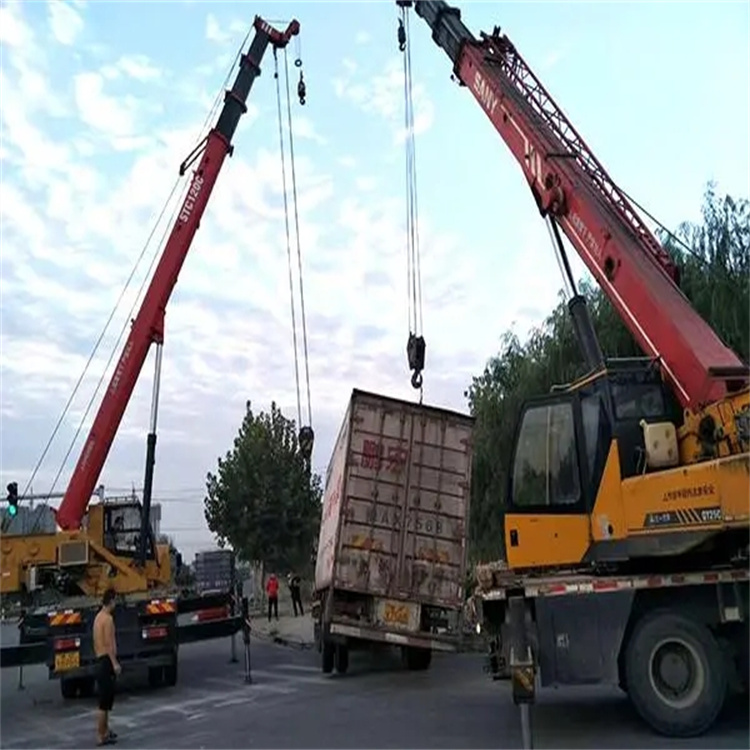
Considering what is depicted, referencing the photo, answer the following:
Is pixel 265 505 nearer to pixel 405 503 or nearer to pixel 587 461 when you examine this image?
pixel 405 503

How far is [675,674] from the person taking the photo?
8648 millimetres

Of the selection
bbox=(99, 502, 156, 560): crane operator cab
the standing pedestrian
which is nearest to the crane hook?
bbox=(99, 502, 156, 560): crane operator cab

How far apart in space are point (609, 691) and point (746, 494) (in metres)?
4.15

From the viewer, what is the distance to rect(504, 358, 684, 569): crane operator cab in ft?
29.9

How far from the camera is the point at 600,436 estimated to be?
9.36m

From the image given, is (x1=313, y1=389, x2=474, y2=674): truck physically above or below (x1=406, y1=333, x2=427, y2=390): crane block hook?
below

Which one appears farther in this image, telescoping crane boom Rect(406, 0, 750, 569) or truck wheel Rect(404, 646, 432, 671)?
truck wheel Rect(404, 646, 432, 671)

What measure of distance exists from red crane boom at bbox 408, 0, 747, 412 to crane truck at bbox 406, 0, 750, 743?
30 millimetres

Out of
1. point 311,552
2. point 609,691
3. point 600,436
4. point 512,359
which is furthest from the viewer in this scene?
point 311,552

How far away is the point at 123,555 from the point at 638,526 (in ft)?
32.6

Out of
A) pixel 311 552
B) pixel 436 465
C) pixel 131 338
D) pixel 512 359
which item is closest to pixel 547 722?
pixel 436 465

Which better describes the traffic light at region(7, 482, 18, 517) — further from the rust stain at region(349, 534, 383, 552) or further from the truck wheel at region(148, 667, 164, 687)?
the rust stain at region(349, 534, 383, 552)

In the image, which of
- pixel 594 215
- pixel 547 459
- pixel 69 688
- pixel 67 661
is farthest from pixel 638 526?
pixel 69 688

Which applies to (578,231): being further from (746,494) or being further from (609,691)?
(609,691)
